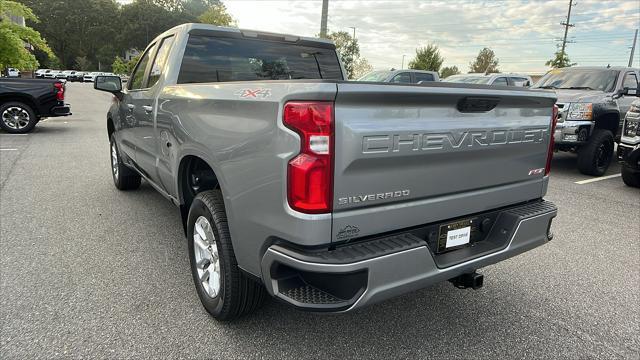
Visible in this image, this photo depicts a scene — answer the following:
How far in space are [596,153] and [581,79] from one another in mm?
2157

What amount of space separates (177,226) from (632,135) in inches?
258

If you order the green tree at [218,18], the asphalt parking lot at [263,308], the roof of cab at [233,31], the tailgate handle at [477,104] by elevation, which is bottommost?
the asphalt parking lot at [263,308]

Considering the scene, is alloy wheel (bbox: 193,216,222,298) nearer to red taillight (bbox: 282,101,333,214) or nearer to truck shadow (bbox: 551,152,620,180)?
red taillight (bbox: 282,101,333,214)

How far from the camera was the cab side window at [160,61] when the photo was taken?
395cm

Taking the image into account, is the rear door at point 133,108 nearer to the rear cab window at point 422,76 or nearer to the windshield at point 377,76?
the windshield at point 377,76

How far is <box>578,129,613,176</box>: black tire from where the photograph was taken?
25.5 feet

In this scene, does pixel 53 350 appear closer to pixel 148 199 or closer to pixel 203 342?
pixel 203 342

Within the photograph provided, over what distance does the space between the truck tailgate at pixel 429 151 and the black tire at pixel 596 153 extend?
5.92 m

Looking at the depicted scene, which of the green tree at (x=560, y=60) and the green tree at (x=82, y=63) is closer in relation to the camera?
the green tree at (x=560, y=60)

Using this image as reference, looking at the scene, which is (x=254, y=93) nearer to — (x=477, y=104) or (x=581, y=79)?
(x=477, y=104)

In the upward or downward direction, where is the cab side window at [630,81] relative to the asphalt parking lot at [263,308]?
upward

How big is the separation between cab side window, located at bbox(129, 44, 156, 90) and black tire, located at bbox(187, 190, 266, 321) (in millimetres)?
2436

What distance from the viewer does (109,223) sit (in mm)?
4633

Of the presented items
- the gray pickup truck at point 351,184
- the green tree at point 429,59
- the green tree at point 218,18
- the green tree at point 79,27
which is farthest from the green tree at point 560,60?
the green tree at point 79,27
